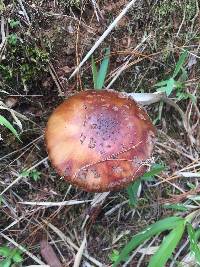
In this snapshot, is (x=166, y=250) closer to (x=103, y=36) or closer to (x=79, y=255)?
(x=79, y=255)

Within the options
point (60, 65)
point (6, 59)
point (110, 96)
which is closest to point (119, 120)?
point (110, 96)

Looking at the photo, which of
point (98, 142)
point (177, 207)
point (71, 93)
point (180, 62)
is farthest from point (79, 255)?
point (180, 62)

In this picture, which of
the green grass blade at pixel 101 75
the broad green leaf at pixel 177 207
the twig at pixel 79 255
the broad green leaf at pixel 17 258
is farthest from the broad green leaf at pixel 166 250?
the green grass blade at pixel 101 75

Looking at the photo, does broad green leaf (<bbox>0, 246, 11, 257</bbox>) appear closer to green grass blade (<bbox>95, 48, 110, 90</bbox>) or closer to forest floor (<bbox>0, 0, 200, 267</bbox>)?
forest floor (<bbox>0, 0, 200, 267</bbox>)

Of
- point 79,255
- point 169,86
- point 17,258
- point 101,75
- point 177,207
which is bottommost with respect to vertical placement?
point 79,255

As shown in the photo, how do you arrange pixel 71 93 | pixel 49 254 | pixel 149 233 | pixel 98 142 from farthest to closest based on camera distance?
pixel 71 93, pixel 49 254, pixel 149 233, pixel 98 142

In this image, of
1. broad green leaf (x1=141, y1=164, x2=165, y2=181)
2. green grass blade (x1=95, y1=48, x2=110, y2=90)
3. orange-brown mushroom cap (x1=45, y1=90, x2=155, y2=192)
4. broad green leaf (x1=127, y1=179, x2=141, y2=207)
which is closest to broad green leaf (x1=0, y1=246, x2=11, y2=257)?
orange-brown mushroom cap (x1=45, y1=90, x2=155, y2=192)
